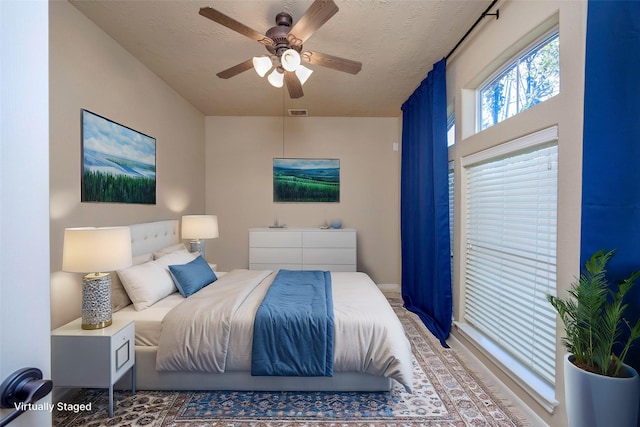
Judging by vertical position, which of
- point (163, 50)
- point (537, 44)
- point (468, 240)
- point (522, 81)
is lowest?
point (468, 240)

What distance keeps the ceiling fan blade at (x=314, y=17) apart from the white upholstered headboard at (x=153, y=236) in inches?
85.5

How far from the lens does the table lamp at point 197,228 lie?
11.2ft

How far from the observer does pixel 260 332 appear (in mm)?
1957

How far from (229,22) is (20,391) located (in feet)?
6.38

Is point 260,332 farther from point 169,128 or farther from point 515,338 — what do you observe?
point 169,128

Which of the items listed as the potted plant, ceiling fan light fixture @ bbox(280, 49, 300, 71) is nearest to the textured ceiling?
ceiling fan light fixture @ bbox(280, 49, 300, 71)

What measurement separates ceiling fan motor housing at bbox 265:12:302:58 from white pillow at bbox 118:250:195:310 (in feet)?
6.48

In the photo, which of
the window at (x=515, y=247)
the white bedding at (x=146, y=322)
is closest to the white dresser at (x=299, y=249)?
the window at (x=515, y=247)

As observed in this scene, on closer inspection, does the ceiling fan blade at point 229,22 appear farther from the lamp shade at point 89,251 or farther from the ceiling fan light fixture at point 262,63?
the lamp shade at point 89,251

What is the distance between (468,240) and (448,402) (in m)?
1.35

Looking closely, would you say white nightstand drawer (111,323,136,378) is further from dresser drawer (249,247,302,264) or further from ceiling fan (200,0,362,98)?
dresser drawer (249,247,302,264)

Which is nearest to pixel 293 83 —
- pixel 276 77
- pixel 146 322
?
pixel 276 77

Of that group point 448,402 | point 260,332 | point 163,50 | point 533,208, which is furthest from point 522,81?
point 163,50

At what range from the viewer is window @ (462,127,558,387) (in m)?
1.73
